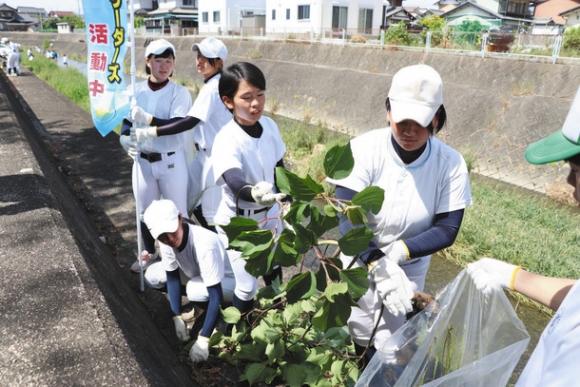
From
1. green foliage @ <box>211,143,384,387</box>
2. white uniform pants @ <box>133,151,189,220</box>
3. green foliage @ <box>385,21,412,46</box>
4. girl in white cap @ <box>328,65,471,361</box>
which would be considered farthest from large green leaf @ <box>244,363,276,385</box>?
green foliage @ <box>385,21,412,46</box>

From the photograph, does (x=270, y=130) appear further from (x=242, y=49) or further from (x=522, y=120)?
(x=242, y=49)

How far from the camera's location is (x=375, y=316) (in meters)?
2.10

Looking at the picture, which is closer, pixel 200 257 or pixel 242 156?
pixel 242 156

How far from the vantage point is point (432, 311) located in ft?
5.87

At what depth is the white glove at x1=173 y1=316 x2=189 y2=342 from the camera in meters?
2.77

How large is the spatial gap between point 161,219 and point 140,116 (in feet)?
3.47

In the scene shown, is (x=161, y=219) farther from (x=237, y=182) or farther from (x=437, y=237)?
(x=437, y=237)

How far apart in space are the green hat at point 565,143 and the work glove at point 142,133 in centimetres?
262

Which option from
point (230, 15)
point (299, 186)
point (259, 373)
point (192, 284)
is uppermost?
point (230, 15)

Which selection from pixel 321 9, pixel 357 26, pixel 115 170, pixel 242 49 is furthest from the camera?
pixel 357 26

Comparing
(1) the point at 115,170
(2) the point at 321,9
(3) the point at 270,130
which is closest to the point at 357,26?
Answer: (2) the point at 321,9

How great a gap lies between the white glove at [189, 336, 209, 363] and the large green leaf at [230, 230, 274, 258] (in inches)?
42.4

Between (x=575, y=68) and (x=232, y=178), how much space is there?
10.0m

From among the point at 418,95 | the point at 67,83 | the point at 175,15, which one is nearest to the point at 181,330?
the point at 418,95
